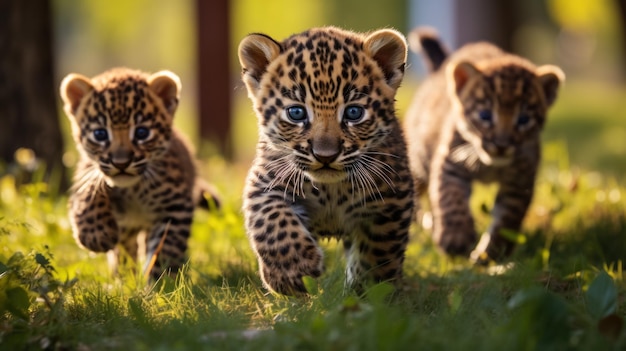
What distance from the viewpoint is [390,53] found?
575 cm

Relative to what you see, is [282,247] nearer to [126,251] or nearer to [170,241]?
[170,241]

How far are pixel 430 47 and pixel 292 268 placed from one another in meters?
5.33

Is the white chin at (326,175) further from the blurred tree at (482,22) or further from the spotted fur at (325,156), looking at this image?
the blurred tree at (482,22)

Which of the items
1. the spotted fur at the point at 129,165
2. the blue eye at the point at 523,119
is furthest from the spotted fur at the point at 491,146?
the spotted fur at the point at 129,165

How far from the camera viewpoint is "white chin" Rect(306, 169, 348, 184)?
5297mm

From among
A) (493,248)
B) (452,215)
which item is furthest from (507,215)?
(452,215)

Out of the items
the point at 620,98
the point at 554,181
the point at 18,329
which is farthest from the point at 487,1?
the point at 18,329

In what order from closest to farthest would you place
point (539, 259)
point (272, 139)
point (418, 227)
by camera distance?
point (272, 139)
point (539, 259)
point (418, 227)

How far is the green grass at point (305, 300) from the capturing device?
13.9ft

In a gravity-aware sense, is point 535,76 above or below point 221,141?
above

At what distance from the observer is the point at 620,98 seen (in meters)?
24.8

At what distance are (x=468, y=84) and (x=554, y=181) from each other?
1.49 m

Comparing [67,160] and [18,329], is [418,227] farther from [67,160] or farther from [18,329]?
[18,329]

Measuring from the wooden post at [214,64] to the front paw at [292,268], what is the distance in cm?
871
